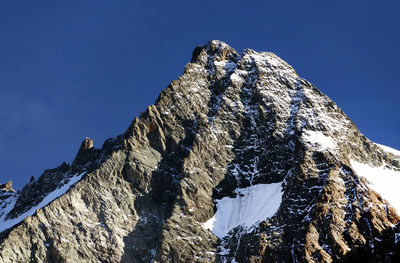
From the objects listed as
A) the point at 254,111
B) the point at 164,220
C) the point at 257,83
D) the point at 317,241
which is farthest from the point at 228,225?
the point at 257,83

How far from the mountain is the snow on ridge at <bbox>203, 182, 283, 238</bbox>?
33 cm

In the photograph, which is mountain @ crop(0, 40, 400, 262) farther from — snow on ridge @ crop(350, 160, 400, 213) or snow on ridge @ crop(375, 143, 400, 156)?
snow on ridge @ crop(375, 143, 400, 156)

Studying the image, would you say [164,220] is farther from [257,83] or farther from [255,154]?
[257,83]

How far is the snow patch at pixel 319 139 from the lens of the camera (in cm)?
15430

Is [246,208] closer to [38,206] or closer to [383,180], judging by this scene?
[383,180]

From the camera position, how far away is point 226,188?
15612 cm

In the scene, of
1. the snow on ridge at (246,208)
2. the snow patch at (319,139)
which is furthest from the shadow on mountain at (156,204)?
the snow patch at (319,139)

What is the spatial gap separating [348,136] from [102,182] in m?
62.6

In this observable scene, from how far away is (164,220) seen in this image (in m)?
145

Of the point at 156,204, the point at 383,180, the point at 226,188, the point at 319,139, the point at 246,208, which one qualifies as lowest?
the point at 156,204

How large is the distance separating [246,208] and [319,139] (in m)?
24.4

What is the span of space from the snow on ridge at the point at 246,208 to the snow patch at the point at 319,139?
1247cm

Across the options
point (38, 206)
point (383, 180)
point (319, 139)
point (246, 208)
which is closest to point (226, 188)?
point (246, 208)

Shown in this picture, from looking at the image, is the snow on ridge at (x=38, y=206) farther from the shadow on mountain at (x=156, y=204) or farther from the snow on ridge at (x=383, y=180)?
the snow on ridge at (x=383, y=180)
